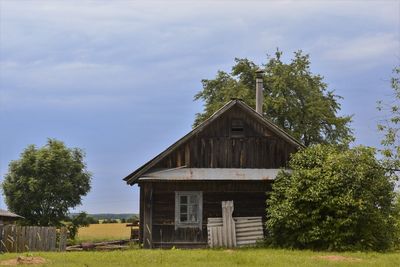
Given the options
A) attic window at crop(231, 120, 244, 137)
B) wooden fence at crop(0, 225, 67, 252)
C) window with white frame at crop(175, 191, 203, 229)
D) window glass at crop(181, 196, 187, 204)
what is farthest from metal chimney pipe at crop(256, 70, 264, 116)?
wooden fence at crop(0, 225, 67, 252)

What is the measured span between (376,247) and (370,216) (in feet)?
4.51

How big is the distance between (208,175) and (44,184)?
26.1 m

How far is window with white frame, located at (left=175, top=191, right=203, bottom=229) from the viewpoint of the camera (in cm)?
2675

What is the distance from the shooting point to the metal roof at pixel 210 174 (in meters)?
26.0

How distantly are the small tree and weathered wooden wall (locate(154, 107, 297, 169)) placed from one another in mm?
2601

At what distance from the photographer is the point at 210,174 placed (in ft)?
87.4

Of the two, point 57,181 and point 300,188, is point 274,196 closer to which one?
point 300,188

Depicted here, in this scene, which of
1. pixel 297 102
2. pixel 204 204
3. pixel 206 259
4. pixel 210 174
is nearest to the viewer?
pixel 206 259

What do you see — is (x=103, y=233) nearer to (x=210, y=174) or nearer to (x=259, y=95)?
(x=259, y=95)

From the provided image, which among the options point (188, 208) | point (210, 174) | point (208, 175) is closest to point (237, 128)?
point (210, 174)

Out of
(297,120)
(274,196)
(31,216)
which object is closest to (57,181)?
(31,216)

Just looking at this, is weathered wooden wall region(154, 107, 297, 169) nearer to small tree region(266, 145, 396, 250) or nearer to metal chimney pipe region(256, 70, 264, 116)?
small tree region(266, 145, 396, 250)

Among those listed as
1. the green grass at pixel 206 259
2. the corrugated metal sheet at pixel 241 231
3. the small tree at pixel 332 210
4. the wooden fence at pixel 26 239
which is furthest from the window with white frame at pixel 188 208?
the wooden fence at pixel 26 239

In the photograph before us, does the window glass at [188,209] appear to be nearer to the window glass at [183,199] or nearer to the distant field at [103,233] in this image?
the window glass at [183,199]
